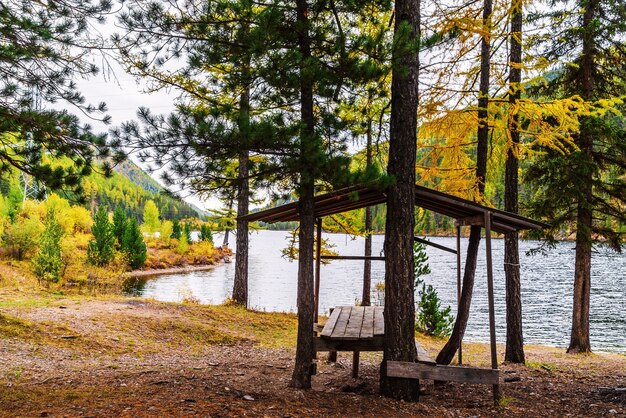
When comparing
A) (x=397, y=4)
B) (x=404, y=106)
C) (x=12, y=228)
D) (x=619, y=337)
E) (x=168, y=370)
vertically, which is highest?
(x=397, y=4)

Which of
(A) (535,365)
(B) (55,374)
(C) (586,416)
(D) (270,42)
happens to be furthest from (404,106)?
(A) (535,365)

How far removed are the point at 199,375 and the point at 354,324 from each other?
221 cm

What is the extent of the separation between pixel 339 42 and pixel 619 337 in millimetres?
16299

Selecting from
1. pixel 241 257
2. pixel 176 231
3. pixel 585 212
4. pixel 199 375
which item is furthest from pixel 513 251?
pixel 176 231

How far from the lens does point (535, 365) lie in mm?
9273

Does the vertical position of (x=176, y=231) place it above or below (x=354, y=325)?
above

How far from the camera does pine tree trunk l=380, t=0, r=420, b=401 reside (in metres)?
5.82

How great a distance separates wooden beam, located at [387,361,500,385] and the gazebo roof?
1933 millimetres

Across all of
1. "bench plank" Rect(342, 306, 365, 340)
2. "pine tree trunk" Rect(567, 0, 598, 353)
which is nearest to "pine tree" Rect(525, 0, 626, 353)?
"pine tree trunk" Rect(567, 0, 598, 353)

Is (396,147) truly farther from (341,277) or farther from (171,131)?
(341,277)

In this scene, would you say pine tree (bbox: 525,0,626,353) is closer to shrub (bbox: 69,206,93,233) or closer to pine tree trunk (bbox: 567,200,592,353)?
pine tree trunk (bbox: 567,200,592,353)

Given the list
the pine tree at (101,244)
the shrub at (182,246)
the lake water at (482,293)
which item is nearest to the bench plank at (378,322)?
the lake water at (482,293)

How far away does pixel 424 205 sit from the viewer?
712 cm

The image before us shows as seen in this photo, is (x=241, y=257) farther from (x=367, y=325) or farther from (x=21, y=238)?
(x=21, y=238)
